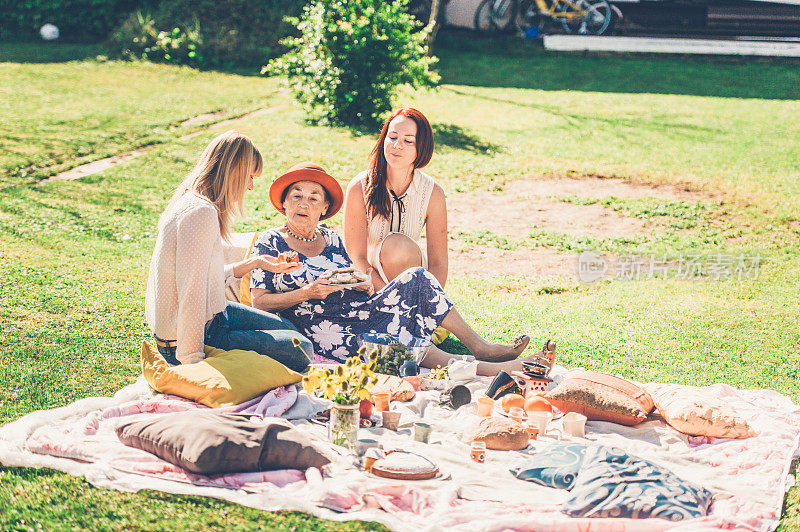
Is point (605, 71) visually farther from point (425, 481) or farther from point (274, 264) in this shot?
point (425, 481)

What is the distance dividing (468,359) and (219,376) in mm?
1623

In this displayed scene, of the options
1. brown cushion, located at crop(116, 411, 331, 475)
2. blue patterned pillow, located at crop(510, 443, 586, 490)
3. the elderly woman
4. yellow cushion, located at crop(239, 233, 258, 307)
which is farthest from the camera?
yellow cushion, located at crop(239, 233, 258, 307)

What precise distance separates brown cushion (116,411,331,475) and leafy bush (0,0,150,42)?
14.8m

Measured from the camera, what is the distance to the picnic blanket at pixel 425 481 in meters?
3.38

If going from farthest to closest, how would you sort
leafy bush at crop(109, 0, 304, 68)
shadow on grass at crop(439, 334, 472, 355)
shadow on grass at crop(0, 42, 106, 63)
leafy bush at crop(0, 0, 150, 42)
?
leafy bush at crop(0, 0, 150, 42) < leafy bush at crop(109, 0, 304, 68) < shadow on grass at crop(0, 42, 106, 63) < shadow on grass at crop(439, 334, 472, 355)

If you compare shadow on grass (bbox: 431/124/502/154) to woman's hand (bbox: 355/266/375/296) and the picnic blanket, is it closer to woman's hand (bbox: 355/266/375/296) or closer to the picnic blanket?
woman's hand (bbox: 355/266/375/296)

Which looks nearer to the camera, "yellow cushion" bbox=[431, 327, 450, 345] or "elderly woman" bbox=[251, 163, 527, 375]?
"elderly woman" bbox=[251, 163, 527, 375]

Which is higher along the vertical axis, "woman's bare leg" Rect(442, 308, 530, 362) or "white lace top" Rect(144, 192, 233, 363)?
"white lace top" Rect(144, 192, 233, 363)


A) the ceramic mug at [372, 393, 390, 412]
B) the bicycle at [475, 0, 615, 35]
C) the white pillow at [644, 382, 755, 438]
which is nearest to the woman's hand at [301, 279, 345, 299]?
the ceramic mug at [372, 393, 390, 412]

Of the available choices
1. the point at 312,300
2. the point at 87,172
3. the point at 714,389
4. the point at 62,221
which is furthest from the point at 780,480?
the point at 87,172

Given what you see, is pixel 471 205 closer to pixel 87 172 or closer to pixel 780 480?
pixel 87 172

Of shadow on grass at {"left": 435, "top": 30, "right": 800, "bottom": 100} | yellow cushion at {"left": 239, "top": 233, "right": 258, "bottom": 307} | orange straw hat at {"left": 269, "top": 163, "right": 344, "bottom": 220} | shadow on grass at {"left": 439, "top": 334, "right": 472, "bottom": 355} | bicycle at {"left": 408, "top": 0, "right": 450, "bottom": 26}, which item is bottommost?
shadow on grass at {"left": 439, "top": 334, "right": 472, "bottom": 355}

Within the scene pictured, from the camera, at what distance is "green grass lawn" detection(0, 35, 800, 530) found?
495cm

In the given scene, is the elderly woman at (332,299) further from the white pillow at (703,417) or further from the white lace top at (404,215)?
the white pillow at (703,417)
